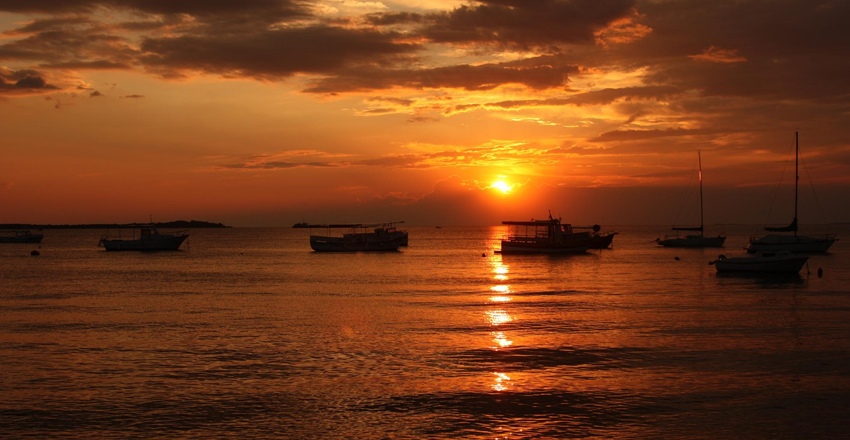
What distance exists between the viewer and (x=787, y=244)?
4151 inches

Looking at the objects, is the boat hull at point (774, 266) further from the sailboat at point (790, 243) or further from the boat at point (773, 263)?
the sailboat at point (790, 243)

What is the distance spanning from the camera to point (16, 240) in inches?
7643

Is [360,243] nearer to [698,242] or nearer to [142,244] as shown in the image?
[142,244]

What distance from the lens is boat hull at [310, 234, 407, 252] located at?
12619cm

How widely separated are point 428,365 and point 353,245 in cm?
10240

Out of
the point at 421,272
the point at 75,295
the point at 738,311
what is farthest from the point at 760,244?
the point at 75,295

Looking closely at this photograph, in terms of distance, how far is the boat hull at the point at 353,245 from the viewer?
126m

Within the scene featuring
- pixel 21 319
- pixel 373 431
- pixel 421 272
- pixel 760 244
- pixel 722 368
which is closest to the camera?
pixel 373 431

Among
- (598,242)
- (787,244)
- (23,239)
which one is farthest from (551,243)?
(23,239)

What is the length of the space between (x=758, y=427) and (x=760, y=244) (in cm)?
9177

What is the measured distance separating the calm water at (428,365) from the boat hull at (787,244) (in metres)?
51.5

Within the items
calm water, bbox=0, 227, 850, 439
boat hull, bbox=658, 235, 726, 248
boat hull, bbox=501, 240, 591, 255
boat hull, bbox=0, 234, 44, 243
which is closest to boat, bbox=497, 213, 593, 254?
boat hull, bbox=501, 240, 591, 255

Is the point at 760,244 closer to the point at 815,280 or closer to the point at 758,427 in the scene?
the point at 815,280

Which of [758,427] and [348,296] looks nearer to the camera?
[758,427]
